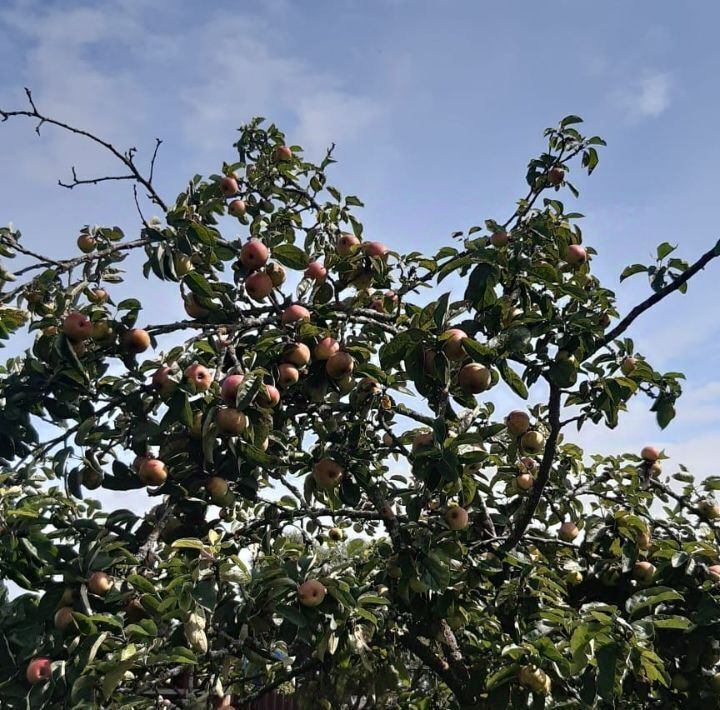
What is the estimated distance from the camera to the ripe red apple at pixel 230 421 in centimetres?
217

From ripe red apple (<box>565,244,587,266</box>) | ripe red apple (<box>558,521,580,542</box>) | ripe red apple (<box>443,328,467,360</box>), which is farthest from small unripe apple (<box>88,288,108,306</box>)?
ripe red apple (<box>558,521,580,542</box>)

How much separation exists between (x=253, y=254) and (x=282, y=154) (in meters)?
1.75

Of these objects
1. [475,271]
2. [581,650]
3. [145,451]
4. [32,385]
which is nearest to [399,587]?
[581,650]

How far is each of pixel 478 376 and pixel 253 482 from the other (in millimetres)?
985

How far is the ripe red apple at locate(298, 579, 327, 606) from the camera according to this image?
7.59 feet

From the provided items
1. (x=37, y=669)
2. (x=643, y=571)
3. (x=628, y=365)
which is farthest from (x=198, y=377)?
(x=643, y=571)

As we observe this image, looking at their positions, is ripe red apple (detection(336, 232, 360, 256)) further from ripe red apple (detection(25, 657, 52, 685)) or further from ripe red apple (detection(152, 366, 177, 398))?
ripe red apple (detection(25, 657, 52, 685))

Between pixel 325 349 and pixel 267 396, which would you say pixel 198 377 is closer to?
pixel 267 396

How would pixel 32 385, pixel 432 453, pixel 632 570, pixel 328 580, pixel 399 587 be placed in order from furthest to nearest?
pixel 632 570, pixel 399 587, pixel 32 385, pixel 328 580, pixel 432 453

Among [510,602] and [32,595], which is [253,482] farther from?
[510,602]

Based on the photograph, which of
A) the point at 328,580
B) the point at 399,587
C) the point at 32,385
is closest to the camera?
the point at 328,580

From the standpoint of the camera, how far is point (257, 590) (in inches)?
95.6

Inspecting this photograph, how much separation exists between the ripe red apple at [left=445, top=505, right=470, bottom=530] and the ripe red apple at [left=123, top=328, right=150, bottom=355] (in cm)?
147

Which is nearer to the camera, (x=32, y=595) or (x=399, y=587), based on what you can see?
(x=32, y=595)
